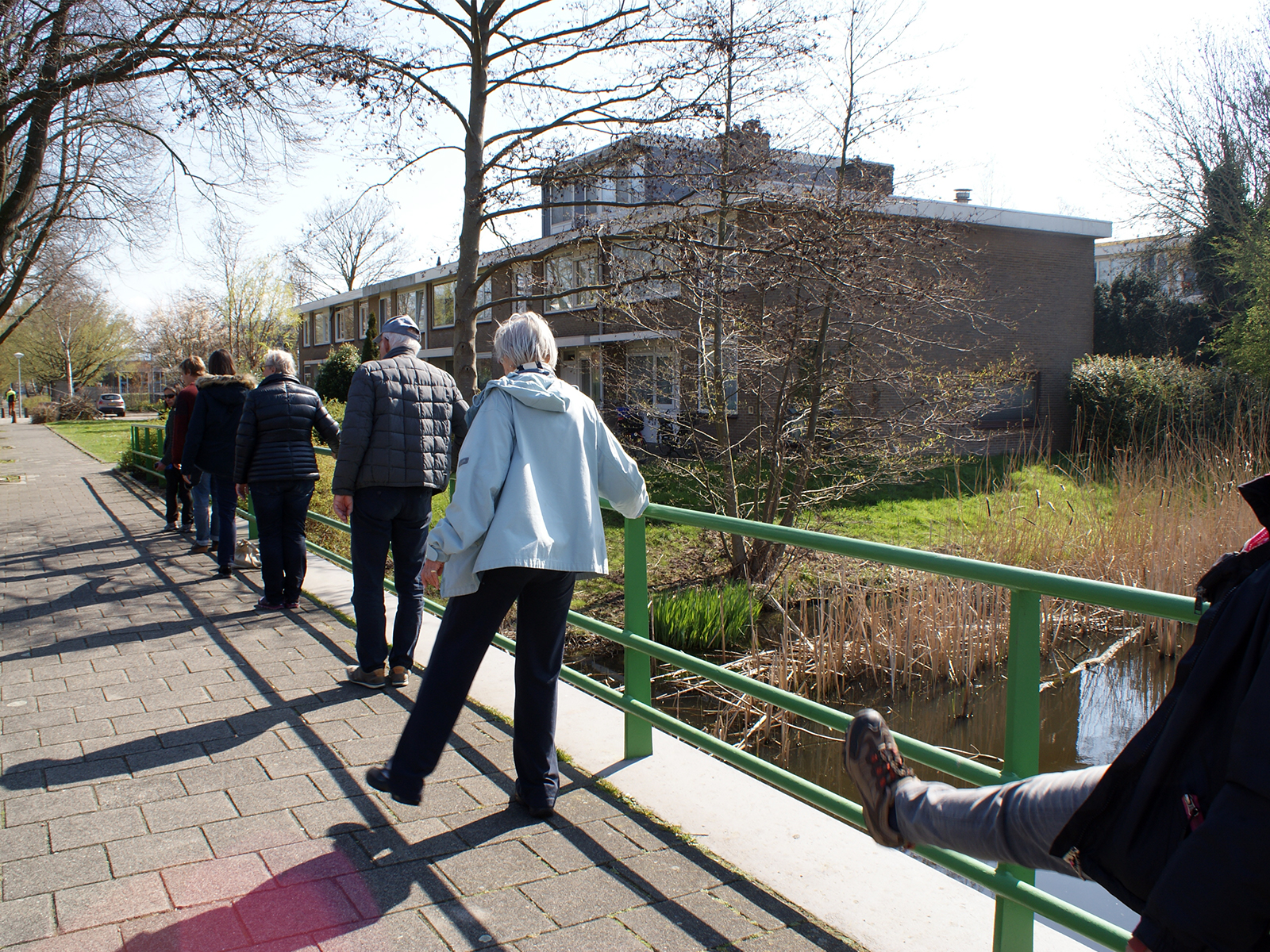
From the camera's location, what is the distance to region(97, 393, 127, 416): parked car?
58000mm

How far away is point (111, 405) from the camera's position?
58.4m

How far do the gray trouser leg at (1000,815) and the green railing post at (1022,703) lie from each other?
13.3 inches

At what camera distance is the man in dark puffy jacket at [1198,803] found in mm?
1263

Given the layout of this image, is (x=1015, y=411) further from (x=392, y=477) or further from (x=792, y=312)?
(x=392, y=477)

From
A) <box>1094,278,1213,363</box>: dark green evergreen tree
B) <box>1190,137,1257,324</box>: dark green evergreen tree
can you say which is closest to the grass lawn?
<box>1094,278,1213,363</box>: dark green evergreen tree

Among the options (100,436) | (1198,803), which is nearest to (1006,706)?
(1198,803)

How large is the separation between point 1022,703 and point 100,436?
37168 mm

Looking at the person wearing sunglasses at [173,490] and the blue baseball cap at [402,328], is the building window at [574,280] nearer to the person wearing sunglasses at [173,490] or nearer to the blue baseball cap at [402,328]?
the person wearing sunglasses at [173,490]

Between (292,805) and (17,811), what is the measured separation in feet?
3.02

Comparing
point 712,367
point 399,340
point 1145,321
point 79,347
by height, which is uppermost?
point 79,347

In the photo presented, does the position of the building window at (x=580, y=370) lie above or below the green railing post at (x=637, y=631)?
above

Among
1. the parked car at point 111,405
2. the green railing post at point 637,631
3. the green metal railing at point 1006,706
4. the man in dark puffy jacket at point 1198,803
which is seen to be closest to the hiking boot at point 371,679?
the green railing post at point 637,631

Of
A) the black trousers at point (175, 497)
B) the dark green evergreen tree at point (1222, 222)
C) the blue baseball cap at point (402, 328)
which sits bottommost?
the black trousers at point (175, 497)

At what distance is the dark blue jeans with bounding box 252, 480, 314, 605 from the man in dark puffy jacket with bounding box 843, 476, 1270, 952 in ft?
17.9
